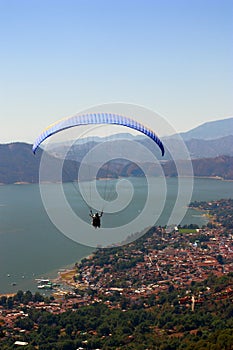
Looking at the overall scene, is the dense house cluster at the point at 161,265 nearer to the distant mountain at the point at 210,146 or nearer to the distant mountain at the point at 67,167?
the distant mountain at the point at 67,167

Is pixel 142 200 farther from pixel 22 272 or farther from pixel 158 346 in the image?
pixel 158 346

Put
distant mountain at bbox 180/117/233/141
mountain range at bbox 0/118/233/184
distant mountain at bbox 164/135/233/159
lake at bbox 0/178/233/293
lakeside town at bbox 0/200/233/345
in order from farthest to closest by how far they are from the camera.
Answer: distant mountain at bbox 180/117/233/141, distant mountain at bbox 164/135/233/159, mountain range at bbox 0/118/233/184, lake at bbox 0/178/233/293, lakeside town at bbox 0/200/233/345

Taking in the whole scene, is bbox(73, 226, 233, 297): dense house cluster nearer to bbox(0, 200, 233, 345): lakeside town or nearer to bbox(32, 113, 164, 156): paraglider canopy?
bbox(0, 200, 233, 345): lakeside town

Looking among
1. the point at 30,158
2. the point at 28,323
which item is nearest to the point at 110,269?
the point at 28,323

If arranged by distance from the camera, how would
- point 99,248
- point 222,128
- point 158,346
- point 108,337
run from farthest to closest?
Result: point 222,128
point 99,248
point 108,337
point 158,346

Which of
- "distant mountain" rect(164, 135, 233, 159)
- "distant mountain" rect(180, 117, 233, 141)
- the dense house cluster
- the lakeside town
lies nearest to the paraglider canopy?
the lakeside town

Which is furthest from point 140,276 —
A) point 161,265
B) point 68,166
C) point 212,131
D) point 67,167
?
point 212,131

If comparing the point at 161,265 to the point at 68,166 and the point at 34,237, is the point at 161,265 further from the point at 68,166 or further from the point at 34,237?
the point at 68,166
